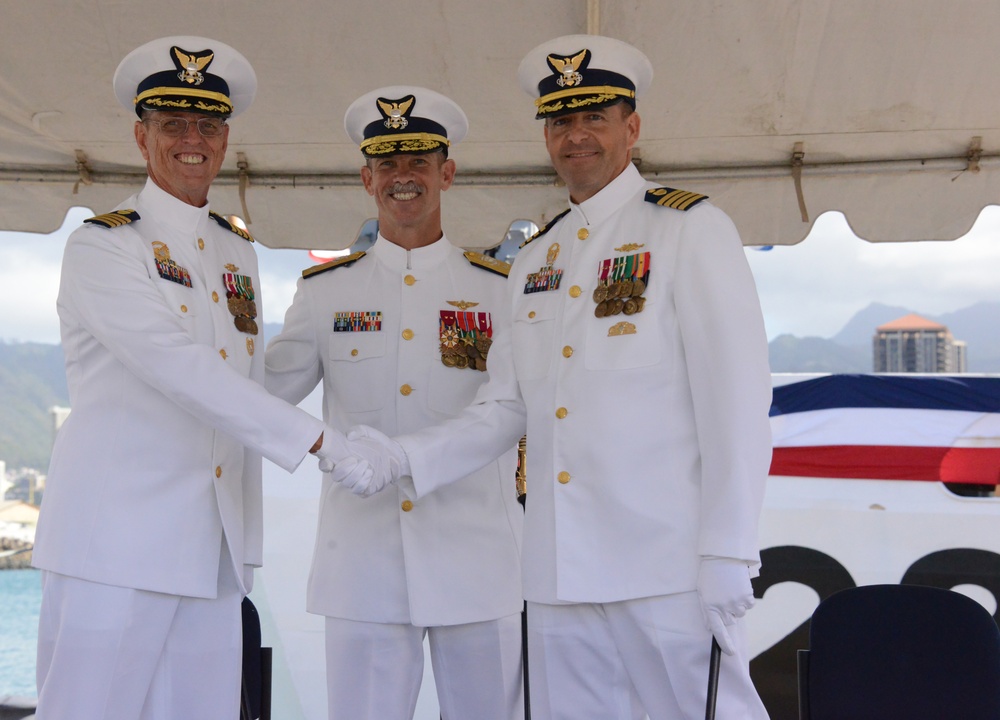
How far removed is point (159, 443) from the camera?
1.99 m

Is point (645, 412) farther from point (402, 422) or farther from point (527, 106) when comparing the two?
point (527, 106)

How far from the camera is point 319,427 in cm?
214

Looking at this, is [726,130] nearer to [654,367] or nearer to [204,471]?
[654,367]

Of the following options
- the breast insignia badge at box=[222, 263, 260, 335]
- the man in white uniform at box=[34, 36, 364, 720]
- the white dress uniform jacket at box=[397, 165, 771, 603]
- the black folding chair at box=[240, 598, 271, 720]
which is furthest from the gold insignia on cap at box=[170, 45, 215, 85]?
the black folding chair at box=[240, 598, 271, 720]

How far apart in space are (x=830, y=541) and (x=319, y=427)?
3.12 metres

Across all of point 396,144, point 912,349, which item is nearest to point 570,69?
point 396,144

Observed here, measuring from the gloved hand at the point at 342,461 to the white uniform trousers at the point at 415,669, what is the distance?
1.45 ft

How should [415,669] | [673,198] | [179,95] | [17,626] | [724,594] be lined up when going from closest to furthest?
[724,594], [673,198], [179,95], [415,669], [17,626]

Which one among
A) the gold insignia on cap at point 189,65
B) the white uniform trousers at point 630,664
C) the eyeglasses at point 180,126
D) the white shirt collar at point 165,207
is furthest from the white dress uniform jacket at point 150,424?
the white uniform trousers at point 630,664

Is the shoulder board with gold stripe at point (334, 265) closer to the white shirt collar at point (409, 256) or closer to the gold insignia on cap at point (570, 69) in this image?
the white shirt collar at point (409, 256)

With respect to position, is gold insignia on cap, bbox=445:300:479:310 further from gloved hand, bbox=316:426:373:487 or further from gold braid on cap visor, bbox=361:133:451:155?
gloved hand, bbox=316:426:373:487

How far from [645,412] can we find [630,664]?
1.59ft

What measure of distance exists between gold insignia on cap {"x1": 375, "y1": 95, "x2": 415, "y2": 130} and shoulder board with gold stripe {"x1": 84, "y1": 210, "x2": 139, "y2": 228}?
738 mm

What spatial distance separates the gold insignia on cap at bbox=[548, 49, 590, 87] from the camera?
204 cm
